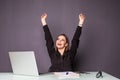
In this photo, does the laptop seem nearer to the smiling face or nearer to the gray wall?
the smiling face

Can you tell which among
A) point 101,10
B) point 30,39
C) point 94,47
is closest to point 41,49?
point 30,39

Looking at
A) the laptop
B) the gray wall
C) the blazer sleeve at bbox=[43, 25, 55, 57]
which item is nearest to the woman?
the blazer sleeve at bbox=[43, 25, 55, 57]

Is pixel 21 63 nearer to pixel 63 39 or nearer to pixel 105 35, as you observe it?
pixel 63 39

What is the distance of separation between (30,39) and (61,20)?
522 millimetres

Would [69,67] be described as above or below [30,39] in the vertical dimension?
below

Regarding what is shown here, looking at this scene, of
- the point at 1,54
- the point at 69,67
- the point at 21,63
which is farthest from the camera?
the point at 1,54

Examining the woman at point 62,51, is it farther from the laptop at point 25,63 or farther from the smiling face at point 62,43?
the laptop at point 25,63

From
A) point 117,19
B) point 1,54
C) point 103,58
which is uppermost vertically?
point 117,19

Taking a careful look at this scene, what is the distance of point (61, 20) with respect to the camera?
3.26 metres

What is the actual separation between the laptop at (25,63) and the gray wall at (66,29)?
1.00 meters

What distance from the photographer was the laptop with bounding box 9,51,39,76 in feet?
6.70

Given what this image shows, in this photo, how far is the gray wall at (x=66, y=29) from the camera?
3.18 metres

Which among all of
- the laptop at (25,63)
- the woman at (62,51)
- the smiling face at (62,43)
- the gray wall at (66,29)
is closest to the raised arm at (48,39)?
the woman at (62,51)

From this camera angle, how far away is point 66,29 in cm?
326
